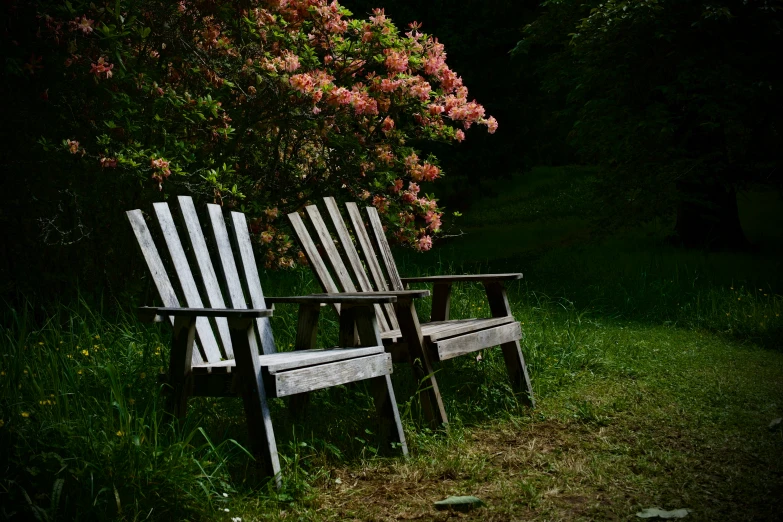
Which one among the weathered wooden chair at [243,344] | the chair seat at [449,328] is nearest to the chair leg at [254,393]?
the weathered wooden chair at [243,344]

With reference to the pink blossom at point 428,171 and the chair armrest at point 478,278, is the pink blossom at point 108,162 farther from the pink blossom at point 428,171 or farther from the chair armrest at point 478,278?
the pink blossom at point 428,171

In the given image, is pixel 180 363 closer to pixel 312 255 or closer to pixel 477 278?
pixel 312 255

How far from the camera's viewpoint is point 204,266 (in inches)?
154

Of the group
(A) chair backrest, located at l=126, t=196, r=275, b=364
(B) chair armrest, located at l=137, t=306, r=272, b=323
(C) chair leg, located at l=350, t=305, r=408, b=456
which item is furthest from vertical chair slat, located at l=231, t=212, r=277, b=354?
(B) chair armrest, located at l=137, t=306, r=272, b=323

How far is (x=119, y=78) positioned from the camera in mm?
5098

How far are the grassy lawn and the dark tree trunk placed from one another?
3.91m

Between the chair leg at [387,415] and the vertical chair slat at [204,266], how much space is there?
0.74 m

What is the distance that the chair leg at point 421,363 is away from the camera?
13.2 feet

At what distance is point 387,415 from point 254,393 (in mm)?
834

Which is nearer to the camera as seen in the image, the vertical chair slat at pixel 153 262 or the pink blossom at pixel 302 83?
the vertical chair slat at pixel 153 262

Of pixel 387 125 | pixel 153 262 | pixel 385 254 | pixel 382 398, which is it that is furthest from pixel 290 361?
pixel 387 125

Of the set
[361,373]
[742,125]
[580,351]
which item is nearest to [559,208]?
[742,125]

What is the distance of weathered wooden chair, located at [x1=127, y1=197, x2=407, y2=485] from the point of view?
3156 millimetres

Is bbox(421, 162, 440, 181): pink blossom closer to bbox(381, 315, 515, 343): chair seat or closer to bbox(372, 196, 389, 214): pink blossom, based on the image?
bbox(372, 196, 389, 214): pink blossom
